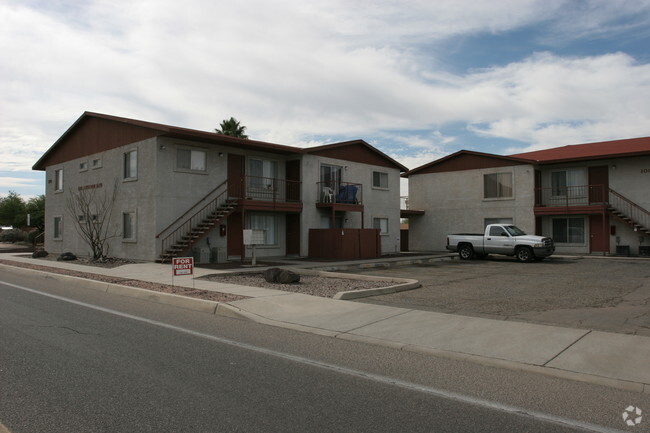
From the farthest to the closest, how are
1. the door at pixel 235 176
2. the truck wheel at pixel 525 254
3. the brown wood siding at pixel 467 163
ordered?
the brown wood siding at pixel 467 163, the truck wheel at pixel 525 254, the door at pixel 235 176

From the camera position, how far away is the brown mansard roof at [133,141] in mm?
21203

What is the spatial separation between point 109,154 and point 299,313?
18717mm

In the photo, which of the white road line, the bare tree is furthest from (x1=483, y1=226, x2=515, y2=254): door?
the white road line

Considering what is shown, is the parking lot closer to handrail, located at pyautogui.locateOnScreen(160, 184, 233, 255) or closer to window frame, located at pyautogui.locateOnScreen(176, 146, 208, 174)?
handrail, located at pyautogui.locateOnScreen(160, 184, 233, 255)

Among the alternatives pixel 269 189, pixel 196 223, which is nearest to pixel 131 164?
pixel 196 223

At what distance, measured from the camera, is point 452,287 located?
549 inches

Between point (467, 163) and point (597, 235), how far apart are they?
923 cm

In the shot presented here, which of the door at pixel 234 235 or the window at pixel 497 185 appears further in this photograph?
the window at pixel 497 185

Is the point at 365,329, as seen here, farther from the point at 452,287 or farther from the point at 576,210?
the point at 576,210

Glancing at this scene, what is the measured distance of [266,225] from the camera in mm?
25484

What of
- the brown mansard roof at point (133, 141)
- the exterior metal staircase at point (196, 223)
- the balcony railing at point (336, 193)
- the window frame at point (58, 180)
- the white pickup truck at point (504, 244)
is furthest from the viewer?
the window frame at point (58, 180)

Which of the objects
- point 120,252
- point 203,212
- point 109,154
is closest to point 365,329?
point 203,212

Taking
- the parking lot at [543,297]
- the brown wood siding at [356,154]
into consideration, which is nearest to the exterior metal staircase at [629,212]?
the parking lot at [543,297]

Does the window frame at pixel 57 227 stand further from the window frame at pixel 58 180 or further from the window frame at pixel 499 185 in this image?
the window frame at pixel 499 185
